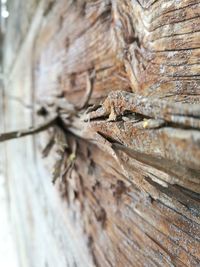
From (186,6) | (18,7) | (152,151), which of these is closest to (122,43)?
(186,6)

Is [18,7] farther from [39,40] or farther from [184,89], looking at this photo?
[184,89]

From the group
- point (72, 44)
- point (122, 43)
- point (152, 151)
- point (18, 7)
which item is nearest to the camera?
point (152, 151)

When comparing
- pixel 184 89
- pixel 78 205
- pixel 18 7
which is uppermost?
pixel 18 7

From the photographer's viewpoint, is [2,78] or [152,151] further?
[2,78]

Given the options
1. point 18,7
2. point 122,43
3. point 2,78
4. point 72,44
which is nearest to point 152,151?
point 122,43

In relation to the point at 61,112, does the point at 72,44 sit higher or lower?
higher

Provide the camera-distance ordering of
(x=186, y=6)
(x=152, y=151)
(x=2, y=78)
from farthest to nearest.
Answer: (x=2, y=78)
(x=186, y=6)
(x=152, y=151)

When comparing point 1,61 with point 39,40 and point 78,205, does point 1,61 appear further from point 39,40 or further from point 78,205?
point 78,205
